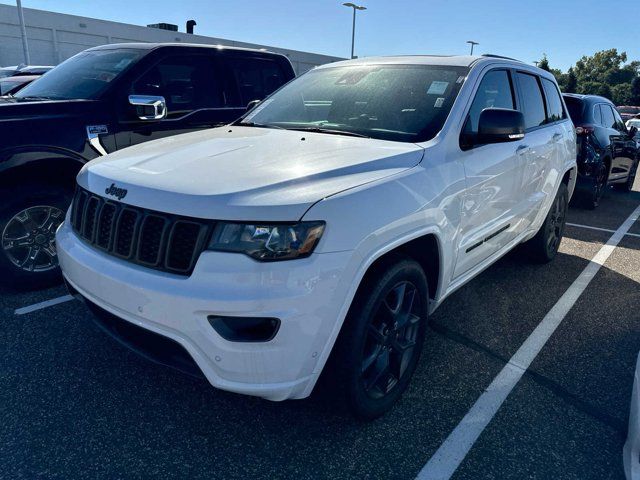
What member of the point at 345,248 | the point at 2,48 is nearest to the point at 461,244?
the point at 345,248

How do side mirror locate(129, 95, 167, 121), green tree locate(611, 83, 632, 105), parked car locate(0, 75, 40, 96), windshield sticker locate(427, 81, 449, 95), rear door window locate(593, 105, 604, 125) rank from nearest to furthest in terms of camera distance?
windshield sticker locate(427, 81, 449, 95)
side mirror locate(129, 95, 167, 121)
parked car locate(0, 75, 40, 96)
rear door window locate(593, 105, 604, 125)
green tree locate(611, 83, 632, 105)

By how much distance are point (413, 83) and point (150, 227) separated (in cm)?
192

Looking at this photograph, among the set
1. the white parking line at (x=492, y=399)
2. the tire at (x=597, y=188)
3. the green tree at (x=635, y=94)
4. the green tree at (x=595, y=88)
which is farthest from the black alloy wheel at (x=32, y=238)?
the green tree at (x=635, y=94)

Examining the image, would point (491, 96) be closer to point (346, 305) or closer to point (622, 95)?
point (346, 305)

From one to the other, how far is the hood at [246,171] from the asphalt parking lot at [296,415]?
109 cm

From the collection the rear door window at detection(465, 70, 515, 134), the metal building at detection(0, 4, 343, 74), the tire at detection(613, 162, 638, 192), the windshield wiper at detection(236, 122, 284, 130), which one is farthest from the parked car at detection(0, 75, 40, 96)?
the metal building at detection(0, 4, 343, 74)

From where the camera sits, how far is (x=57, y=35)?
32.9 m

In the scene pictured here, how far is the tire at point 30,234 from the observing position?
368 cm

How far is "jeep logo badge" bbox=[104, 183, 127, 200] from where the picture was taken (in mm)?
2244

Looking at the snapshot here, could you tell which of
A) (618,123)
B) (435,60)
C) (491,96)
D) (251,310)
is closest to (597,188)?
(618,123)

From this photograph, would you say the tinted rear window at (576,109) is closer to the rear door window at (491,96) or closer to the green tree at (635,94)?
the rear door window at (491,96)

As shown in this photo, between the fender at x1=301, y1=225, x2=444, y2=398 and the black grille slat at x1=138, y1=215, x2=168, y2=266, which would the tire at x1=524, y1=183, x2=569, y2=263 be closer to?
the fender at x1=301, y1=225, x2=444, y2=398

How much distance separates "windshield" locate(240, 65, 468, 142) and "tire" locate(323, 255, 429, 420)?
33.7 inches

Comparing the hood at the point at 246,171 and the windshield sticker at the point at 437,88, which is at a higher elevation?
the windshield sticker at the point at 437,88
